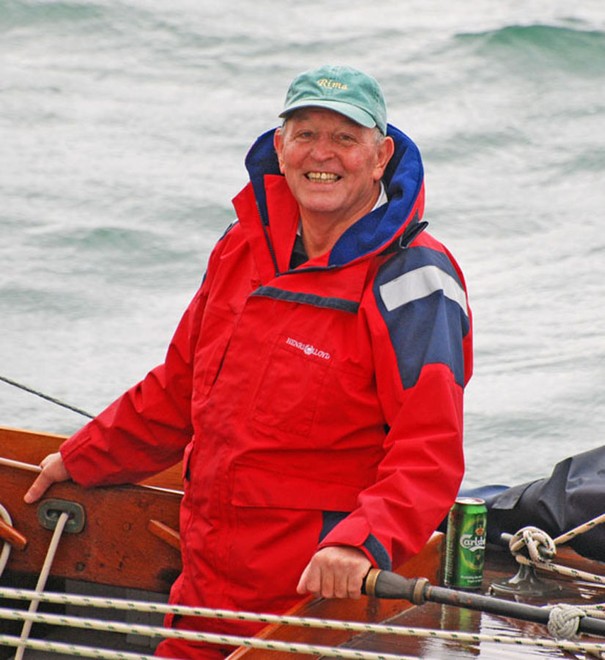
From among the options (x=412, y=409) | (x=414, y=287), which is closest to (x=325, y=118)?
(x=414, y=287)

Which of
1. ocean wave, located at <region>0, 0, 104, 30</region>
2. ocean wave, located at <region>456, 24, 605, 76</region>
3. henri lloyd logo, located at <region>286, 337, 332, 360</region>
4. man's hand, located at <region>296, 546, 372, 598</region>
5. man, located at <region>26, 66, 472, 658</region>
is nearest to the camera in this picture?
man's hand, located at <region>296, 546, 372, 598</region>

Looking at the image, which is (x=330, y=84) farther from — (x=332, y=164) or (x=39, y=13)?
(x=39, y=13)

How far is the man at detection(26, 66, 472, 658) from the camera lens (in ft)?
8.38

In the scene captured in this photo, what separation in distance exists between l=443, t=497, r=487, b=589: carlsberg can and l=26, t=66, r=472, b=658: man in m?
0.49

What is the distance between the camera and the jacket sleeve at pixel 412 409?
2.49m

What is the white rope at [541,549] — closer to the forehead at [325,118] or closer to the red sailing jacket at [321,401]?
the red sailing jacket at [321,401]

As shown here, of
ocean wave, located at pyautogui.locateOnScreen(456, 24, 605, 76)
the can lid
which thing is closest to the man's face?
the can lid

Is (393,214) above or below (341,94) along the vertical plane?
below

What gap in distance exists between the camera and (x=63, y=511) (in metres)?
3.44

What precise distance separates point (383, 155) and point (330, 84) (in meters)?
0.19

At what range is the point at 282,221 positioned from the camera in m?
2.88

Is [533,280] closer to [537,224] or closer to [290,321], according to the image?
[537,224]

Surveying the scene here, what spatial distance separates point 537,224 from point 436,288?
8.90 metres

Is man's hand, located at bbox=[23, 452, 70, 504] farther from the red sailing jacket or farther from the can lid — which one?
the can lid
